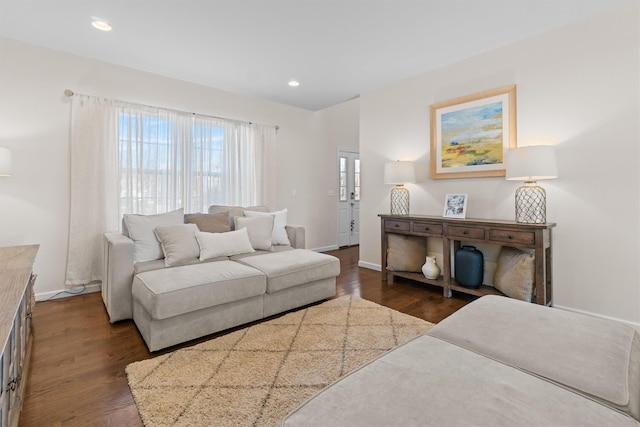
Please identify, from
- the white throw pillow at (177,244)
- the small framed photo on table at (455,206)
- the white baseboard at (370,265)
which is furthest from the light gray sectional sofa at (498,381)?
the white baseboard at (370,265)

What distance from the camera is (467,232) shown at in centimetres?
295

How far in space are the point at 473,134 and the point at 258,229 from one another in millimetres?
2482

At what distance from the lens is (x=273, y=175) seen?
462cm

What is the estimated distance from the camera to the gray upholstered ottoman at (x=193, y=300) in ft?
6.65

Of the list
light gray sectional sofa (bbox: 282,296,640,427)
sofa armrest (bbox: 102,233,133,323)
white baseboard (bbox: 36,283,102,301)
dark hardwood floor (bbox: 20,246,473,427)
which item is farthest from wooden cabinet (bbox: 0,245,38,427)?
white baseboard (bbox: 36,283,102,301)

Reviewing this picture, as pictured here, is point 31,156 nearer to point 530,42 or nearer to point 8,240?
point 8,240

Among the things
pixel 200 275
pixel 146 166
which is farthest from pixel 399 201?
pixel 146 166

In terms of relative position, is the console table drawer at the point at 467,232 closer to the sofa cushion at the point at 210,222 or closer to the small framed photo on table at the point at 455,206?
the small framed photo on table at the point at 455,206

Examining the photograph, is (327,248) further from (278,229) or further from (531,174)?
(531,174)

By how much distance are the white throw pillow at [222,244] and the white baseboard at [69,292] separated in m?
1.42

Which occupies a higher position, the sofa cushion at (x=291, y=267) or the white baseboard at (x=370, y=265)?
the sofa cushion at (x=291, y=267)

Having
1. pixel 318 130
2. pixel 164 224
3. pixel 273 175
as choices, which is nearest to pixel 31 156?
pixel 164 224

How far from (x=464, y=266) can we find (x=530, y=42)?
2165 mm

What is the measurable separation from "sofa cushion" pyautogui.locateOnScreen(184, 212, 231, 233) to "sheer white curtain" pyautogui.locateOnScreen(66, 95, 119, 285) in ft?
2.87
